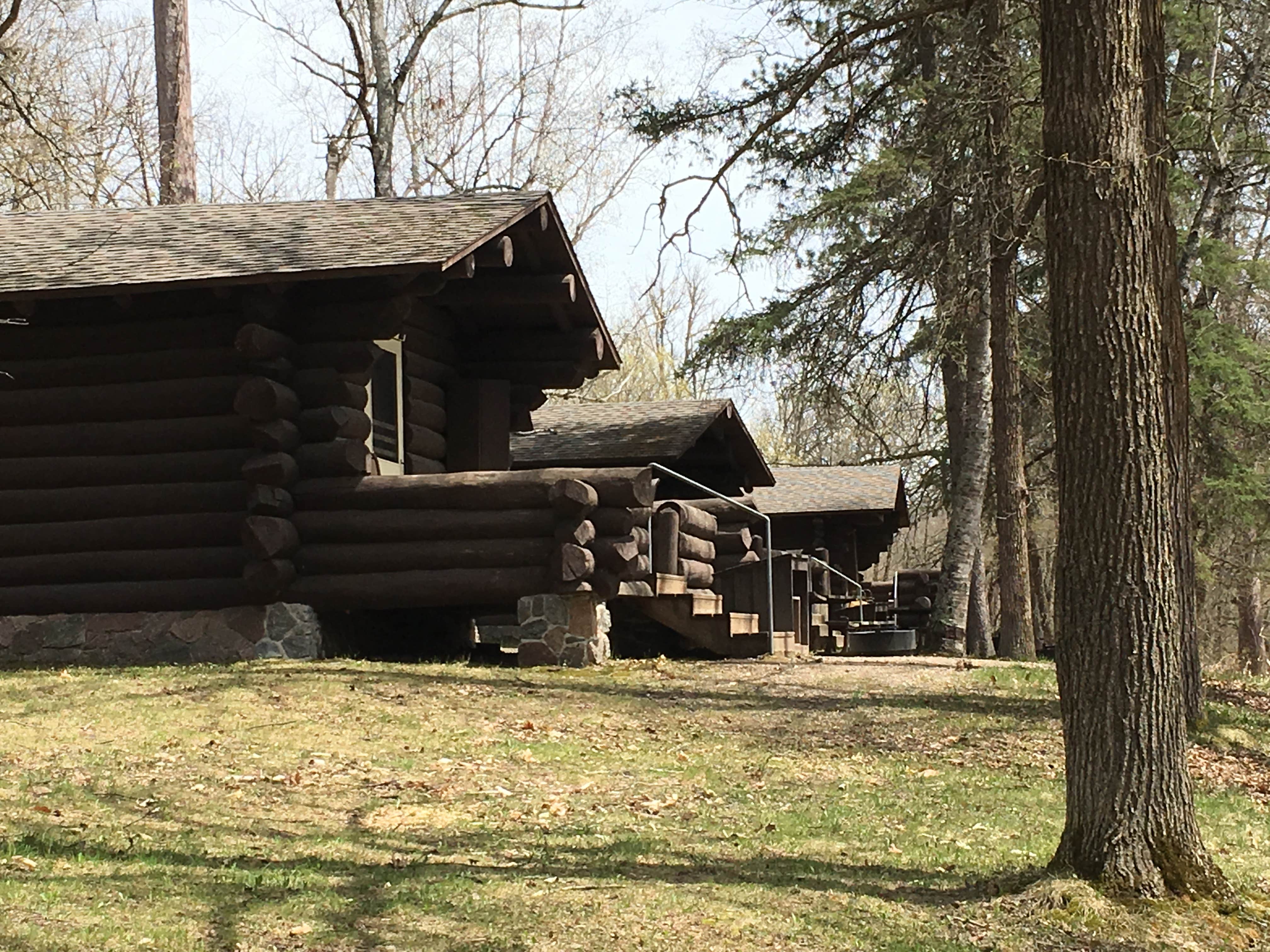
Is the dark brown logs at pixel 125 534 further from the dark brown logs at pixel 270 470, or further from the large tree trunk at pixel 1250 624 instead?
the large tree trunk at pixel 1250 624

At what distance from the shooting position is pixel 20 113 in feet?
49.7

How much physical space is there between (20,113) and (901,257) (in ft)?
38.6

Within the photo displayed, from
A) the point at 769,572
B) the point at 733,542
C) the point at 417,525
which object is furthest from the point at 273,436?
the point at 733,542

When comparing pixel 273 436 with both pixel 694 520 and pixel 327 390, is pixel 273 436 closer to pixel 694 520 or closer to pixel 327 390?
pixel 327 390

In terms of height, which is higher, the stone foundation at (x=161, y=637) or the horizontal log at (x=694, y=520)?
the horizontal log at (x=694, y=520)

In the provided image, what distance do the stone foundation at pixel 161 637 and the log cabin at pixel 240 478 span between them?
2 centimetres

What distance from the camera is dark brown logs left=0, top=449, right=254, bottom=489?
14766 mm

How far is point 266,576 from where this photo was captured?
14242 millimetres

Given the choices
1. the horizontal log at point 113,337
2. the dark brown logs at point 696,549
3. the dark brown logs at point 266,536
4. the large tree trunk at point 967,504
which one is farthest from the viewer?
the large tree trunk at point 967,504

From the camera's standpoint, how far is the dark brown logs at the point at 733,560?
59.5 feet

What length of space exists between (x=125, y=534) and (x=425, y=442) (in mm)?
3835

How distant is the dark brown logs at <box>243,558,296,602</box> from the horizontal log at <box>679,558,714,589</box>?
176 inches

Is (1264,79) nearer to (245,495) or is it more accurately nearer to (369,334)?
(369,334)

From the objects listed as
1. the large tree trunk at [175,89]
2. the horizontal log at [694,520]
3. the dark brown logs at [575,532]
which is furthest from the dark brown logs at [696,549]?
the large tree trunk at [175,89]
